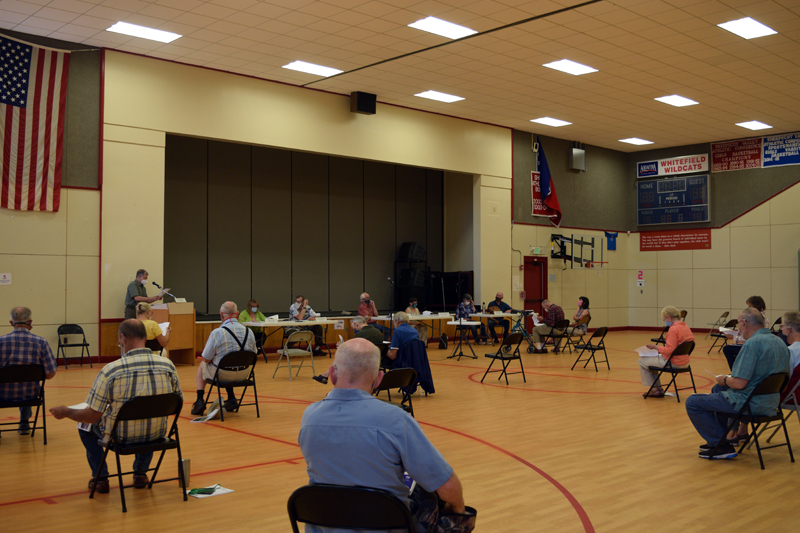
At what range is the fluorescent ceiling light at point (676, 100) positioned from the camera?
14469 millimetres

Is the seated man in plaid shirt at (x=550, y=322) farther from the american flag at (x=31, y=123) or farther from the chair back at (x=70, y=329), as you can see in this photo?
the american flag at (x=31, y=123)

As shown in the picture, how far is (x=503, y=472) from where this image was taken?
504cm

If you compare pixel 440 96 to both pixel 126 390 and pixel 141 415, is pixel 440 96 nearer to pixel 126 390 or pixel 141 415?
pixel 126 390

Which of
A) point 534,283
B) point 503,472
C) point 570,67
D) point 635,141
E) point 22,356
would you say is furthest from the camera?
point 635,141

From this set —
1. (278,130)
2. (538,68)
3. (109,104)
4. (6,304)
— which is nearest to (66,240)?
(6,304)

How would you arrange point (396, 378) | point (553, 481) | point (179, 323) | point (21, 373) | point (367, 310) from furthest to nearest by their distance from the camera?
point (367, 310) < point (179, 323) < point (396, 378) < point (21, 373) < point (553, 481)

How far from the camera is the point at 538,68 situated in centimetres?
1249

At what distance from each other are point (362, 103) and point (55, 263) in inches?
266

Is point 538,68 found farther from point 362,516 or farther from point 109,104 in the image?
point 362,516

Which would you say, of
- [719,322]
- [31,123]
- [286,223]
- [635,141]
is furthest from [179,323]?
[719,322]

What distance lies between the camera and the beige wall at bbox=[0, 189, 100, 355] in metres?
10.5

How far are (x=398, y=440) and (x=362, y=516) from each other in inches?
10.8

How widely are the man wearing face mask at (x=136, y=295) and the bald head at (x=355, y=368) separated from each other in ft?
31.0

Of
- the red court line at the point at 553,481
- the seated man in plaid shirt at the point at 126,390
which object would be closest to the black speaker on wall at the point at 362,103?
the red court line at the point at 553,481
